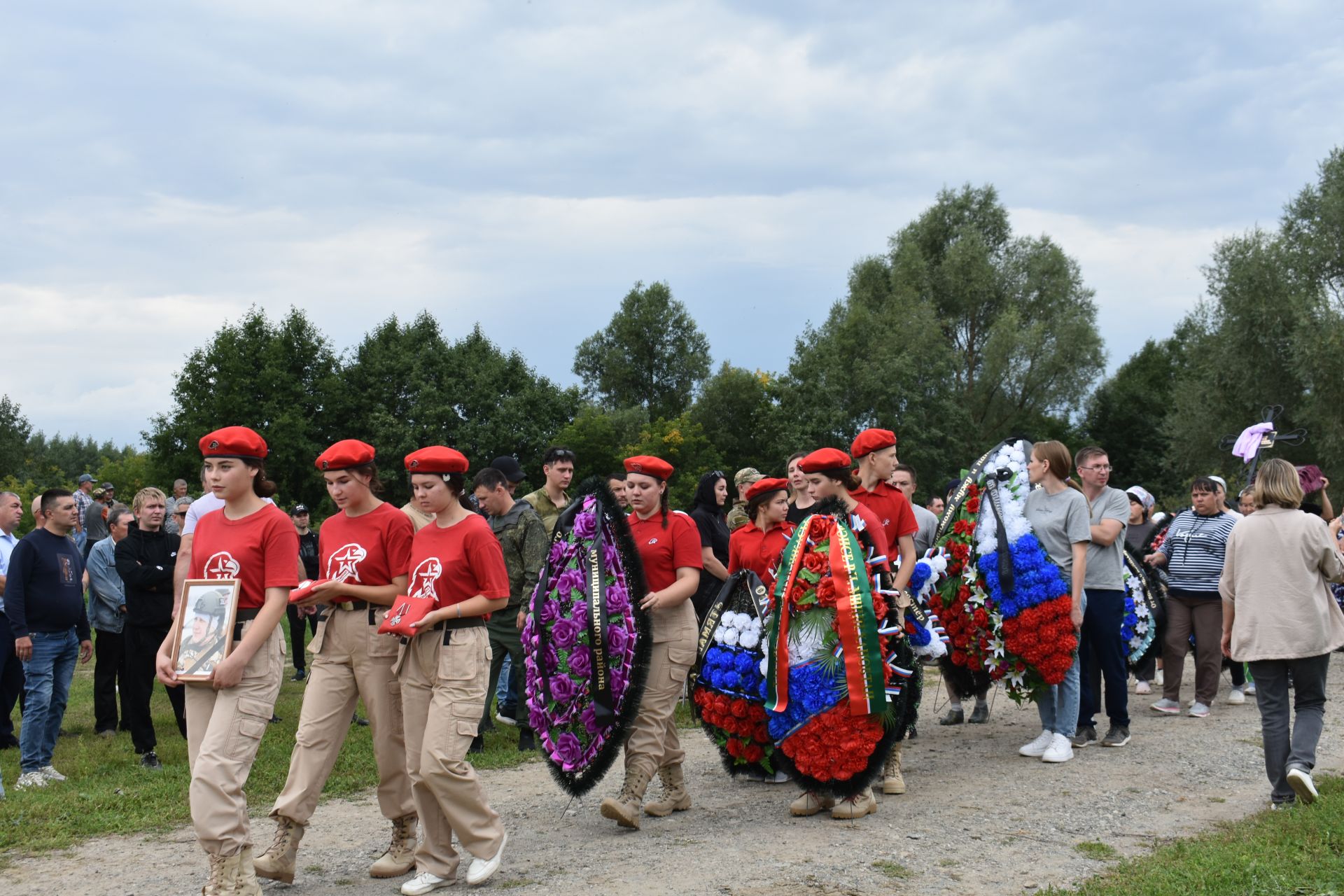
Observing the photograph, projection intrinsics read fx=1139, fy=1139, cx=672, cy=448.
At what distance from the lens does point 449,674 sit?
5.65 meters

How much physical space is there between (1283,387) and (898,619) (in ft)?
120

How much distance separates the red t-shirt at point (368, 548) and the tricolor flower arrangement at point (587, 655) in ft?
3.66

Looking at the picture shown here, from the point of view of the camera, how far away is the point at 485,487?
9.58 m

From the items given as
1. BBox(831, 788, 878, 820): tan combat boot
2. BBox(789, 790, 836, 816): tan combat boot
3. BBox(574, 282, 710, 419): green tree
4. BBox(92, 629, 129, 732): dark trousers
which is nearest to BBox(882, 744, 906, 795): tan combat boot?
BBox(831, 788, 878, 820): tan combat boot

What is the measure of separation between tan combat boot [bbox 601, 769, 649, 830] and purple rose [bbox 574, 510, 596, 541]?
4.69 ft

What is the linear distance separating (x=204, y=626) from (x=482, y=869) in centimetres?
181

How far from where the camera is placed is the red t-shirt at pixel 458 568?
571cm

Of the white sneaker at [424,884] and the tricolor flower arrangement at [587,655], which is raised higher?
the tricolor flower arrangement at [587,655]

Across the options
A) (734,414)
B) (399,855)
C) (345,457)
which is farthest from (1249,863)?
(734,414)

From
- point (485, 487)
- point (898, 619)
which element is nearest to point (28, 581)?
point (485, 487)

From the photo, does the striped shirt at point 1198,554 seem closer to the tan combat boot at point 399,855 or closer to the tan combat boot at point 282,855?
the tan combat boot at point 399,855

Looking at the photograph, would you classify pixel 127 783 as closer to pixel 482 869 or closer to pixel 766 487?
pixel 482 869

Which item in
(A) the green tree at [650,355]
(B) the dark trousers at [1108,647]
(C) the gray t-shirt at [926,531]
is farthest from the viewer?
(A) the green tree at [650,355]

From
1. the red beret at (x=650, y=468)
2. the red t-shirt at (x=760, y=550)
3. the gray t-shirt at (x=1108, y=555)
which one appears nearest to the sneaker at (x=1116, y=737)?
the gray t-shirt at (x=1108, y=555)
